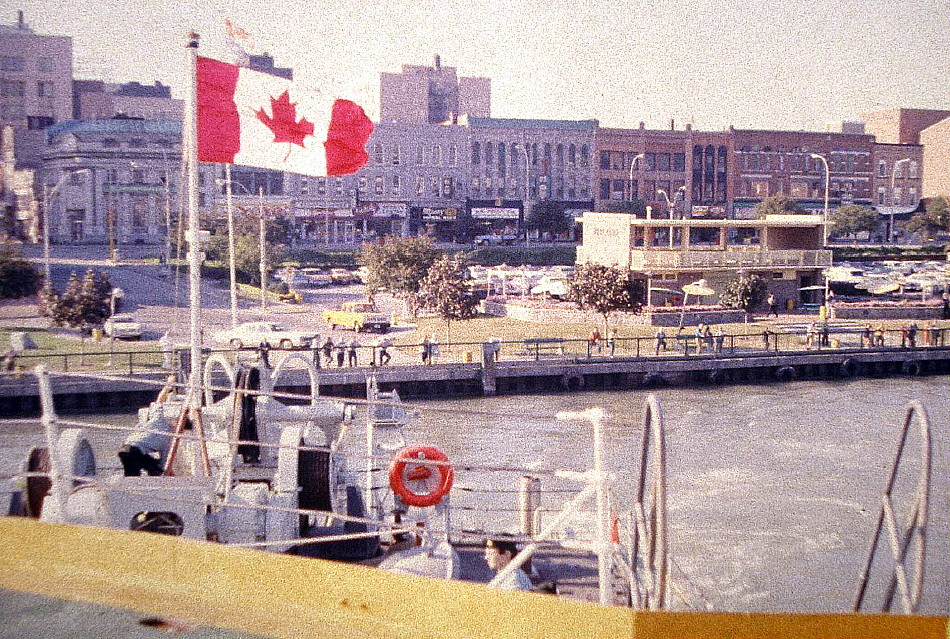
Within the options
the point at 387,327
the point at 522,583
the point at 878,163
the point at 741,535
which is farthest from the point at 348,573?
the point at 387,327

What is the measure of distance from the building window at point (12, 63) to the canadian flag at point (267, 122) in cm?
90

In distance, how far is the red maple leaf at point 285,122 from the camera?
2930mm

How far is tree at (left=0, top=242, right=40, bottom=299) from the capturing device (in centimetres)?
377

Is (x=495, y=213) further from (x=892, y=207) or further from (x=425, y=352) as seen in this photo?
(x=892, y=207)

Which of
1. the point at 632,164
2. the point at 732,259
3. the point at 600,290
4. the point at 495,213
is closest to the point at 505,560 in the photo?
the point at 495,213

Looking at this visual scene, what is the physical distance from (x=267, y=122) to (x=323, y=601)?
1761 millimetres

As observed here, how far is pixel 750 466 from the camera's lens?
687 cm

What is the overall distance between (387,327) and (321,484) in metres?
5.67

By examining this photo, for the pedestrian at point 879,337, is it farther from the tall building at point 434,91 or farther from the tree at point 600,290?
the tall building at point 434,91

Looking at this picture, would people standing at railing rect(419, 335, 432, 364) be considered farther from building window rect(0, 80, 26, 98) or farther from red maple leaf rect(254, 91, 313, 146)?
red maple leaf rect(254, 91, 313, 146)

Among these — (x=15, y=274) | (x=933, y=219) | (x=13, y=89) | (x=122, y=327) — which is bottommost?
(x=122, y=327)

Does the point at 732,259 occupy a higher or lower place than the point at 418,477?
higher

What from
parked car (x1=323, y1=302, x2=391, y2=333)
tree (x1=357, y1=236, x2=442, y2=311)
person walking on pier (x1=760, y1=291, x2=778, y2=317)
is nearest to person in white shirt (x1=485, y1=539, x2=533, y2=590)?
parked car (x1=323, y1=302, x2=391, y2=333)

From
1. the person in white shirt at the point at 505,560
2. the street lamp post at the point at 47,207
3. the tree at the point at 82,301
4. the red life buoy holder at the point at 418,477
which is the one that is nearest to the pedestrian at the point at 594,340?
the tree at the point at 82,301
